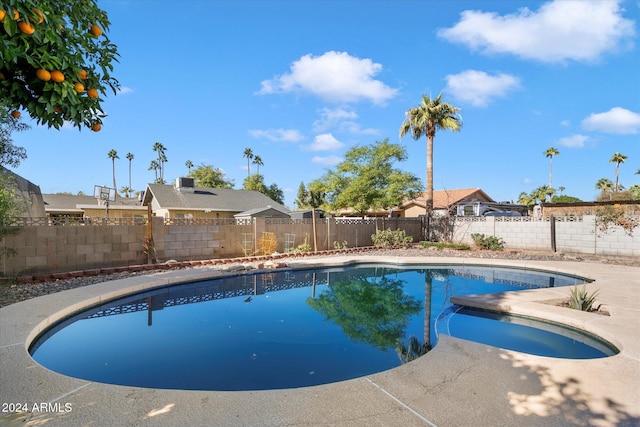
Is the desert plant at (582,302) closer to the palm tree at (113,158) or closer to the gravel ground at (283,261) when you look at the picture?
the gravel ground at (283,261)

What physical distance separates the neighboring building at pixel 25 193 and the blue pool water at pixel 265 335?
178 inches

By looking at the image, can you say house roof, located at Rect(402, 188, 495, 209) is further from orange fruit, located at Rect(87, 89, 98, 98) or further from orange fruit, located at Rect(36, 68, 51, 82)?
orange fruit, located at Rect(36, 68, 51, 82)

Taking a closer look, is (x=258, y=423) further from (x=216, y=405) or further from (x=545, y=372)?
(x=545, y=372)

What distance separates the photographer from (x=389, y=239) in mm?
17844

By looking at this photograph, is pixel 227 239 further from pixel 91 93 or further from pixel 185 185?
pixel 185 185

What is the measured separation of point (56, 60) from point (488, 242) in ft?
57.3

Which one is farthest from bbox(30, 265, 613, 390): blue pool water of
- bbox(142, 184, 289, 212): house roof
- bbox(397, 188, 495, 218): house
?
bbox(397, 188, 495, 218): house

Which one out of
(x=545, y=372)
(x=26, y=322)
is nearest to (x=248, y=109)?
(x=26, y=322)

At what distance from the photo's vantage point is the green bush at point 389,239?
17803mm

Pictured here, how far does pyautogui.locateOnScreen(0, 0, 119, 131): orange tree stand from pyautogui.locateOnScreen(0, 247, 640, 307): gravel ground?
6.20 m

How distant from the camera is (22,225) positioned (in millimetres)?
8898

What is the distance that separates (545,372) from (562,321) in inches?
104

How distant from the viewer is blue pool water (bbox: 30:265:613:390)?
14.1ft

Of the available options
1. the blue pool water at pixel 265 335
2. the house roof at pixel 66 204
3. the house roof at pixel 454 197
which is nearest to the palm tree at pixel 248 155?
the house roof at pixel 66 204
